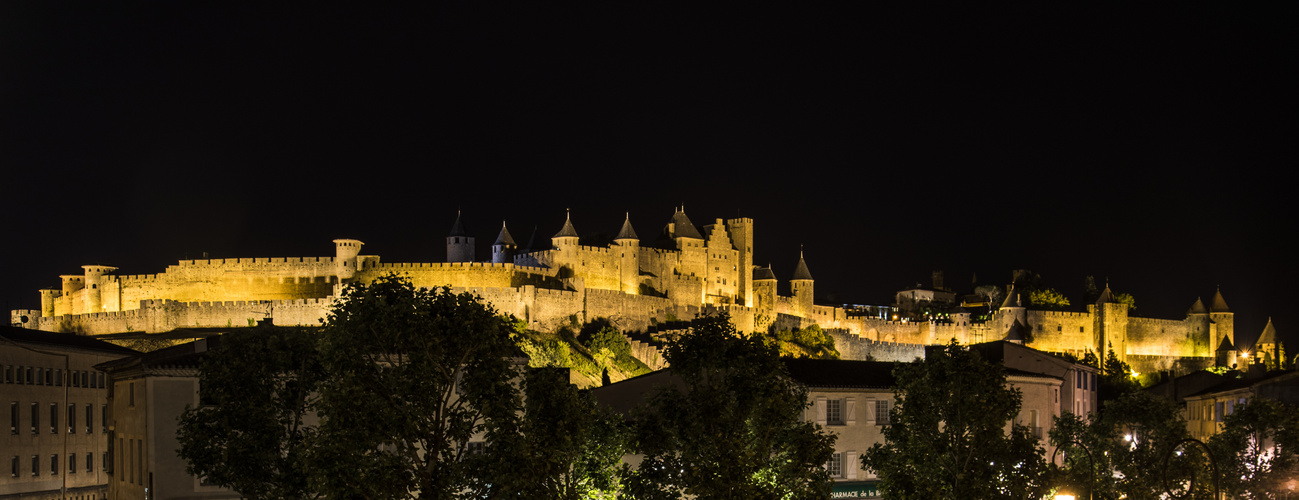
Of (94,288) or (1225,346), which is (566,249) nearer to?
(94,288)

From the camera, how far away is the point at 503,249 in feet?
385

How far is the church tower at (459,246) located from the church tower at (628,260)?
12.5 meters

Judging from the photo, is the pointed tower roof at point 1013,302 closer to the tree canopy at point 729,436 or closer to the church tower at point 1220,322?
the church tower at point 1220,322

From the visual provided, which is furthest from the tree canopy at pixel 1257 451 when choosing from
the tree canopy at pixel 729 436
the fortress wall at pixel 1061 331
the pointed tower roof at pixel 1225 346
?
the pointed tower roof at pixel 1225 346

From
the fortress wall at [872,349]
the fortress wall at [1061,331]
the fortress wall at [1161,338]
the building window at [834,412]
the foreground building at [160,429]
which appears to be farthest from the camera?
the fortress wall at [1161,338]

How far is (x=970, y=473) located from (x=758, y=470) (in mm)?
7164

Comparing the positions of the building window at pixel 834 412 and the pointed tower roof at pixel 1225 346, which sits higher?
the building window at pixel 834 412

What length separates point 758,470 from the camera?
1447 inches

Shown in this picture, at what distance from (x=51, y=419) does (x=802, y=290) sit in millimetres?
78129

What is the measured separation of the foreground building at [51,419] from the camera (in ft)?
174

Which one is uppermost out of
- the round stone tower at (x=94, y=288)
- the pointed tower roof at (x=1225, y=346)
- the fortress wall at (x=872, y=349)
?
the round stone tower at (x=94, y=288)

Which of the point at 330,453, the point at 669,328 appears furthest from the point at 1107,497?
the point at 669,328

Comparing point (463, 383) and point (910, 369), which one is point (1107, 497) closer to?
point (910, 369)

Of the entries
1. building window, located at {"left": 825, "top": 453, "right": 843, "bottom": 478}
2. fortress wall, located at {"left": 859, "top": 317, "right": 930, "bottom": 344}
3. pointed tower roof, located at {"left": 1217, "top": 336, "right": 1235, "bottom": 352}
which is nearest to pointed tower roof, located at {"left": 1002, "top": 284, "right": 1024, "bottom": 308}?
fortress wall, located at {"left": 859, "top": 317, "right": 930, "bottom": 344}
